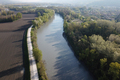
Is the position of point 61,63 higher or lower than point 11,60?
lower

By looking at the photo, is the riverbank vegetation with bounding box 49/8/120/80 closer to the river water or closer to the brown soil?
the river water

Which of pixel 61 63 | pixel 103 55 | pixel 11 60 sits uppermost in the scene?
pixel 103 55

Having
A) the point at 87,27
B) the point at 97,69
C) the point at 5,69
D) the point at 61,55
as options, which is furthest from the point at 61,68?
the point at 87,27

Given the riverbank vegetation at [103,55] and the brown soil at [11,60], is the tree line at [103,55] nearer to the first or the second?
the riverbank vegetation at [103,55]

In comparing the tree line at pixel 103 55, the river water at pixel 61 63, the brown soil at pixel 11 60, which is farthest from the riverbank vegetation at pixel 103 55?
the brown soil at pixel 11 60

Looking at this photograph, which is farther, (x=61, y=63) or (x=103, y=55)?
(x=61, y=63)

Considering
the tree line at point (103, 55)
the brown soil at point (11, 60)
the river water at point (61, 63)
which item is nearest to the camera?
the tree line at point (103, 55)

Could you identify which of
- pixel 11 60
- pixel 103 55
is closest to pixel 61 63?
pixel 103 55

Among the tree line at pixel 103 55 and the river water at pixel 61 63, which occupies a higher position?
the tree line at pixel 103 55

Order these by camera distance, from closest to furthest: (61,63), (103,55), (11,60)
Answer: (103,55) → (11,60) → (61,63)

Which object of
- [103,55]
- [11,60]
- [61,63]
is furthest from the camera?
[61,63]

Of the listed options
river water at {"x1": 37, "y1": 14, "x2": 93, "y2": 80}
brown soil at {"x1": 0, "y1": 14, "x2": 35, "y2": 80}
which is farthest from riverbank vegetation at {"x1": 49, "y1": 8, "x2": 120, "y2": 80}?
brown soil at {"x1": 0, "y1": 14, "x2": 35, "y2": 80}

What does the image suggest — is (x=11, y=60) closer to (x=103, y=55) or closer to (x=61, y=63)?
(x=61, y=63)
